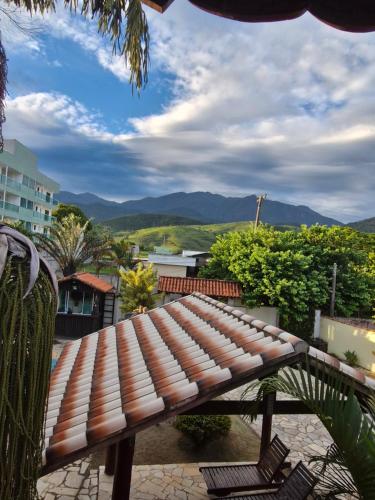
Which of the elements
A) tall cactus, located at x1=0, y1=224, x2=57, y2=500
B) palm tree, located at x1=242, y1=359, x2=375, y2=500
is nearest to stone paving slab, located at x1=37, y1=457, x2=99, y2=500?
palm tree, located at x1=242, y1=359, x2=375, y2=500

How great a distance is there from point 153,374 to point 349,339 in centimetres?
1612

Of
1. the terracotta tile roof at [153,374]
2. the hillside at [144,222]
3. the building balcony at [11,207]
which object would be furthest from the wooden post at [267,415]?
the hillside at [144,222]

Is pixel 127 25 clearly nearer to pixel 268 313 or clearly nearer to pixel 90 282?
pixel 90 282

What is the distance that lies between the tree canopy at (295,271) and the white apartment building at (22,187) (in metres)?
22.4

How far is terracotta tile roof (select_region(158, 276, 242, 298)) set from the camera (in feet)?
63.8

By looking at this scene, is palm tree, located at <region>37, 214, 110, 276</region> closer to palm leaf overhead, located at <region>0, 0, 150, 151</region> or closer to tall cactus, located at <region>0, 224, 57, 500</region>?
palm leaf overhead, located at <region>0, 0, 150, 151</region>

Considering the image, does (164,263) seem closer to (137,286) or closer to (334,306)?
(137,286)

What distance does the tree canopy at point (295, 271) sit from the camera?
19078mm

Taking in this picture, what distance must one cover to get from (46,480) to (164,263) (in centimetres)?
1706

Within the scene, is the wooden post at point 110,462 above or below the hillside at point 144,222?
below

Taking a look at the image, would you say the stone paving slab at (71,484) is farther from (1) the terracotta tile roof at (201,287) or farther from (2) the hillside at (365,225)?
(2) the hillside at (365,225)

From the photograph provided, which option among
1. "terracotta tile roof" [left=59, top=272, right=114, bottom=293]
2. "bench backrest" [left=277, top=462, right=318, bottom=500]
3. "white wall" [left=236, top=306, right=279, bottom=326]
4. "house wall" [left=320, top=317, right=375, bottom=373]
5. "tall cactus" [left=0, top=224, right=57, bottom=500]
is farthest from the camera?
"white wall" [left=236, top=306, right=279, bottom=326]

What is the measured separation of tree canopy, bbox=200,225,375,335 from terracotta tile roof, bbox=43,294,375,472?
45.3 ft

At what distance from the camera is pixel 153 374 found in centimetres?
381
